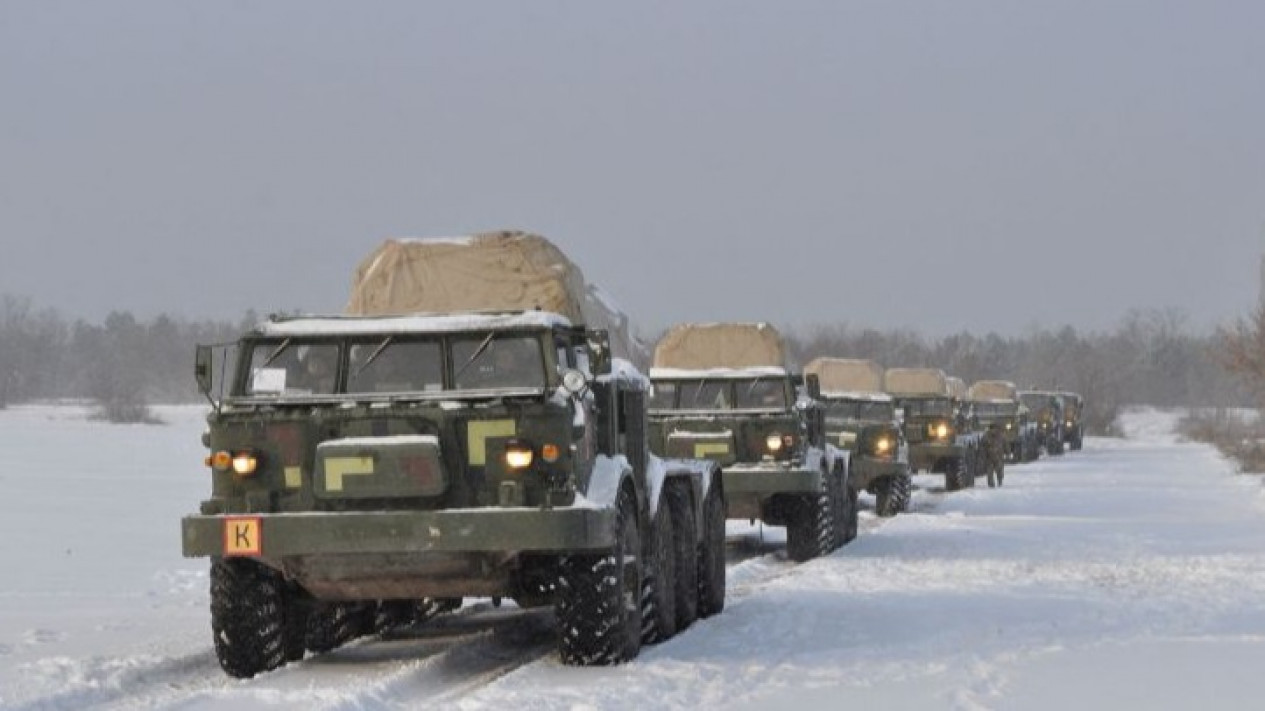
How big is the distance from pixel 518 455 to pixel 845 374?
2525 centimetres

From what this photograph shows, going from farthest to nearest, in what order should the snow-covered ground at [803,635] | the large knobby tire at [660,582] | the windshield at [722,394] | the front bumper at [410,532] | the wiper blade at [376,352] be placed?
the windshield at [722,394]
the large knobby tire at [660,582]
the wiper blade at [376,352]
the front bumper at [410,532]
the snow-covered ground at [803,635]

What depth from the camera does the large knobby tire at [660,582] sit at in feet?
40.1

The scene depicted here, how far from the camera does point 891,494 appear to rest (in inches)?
1131

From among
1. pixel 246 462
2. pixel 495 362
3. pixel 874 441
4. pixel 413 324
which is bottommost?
pixel 874 441

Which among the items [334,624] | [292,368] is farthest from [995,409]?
[292,368]

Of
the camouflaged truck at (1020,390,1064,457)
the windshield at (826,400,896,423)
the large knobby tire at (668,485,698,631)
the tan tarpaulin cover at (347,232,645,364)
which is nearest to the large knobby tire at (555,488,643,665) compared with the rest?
the large knobby tire at (668,485,698,631)

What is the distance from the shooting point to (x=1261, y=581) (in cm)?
1658

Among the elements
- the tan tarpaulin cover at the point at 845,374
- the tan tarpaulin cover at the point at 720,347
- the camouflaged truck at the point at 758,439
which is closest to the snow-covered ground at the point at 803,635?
the camouflaged truck at the point at 758,439

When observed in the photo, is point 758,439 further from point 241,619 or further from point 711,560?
point 241,619

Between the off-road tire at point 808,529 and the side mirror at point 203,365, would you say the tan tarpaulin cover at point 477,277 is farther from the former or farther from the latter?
the off-road tire at point 808,529

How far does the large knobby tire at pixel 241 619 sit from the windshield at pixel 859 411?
17435 mm

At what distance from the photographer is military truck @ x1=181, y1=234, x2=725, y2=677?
10570 millimetres

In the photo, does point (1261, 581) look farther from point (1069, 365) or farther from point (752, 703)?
point (1069, 365)

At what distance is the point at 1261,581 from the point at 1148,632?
450cm
